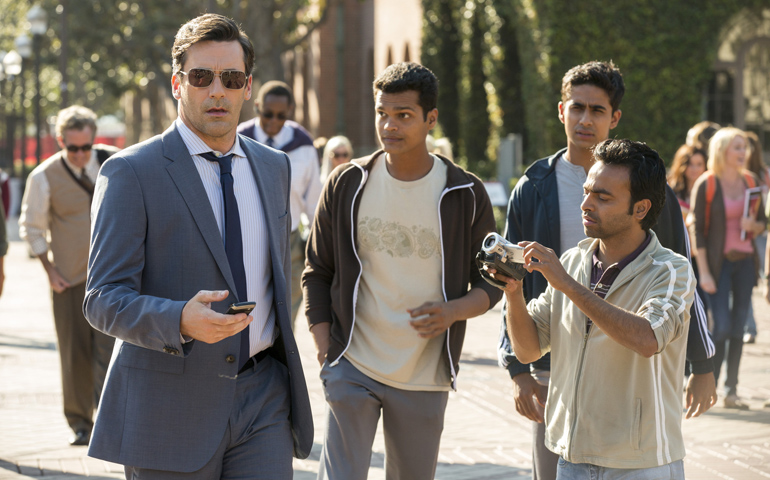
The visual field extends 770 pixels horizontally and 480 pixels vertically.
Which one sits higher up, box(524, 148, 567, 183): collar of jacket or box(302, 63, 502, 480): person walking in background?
box(524, 148, 567, 183): collar of jacket

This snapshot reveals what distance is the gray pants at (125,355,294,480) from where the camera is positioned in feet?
10.5

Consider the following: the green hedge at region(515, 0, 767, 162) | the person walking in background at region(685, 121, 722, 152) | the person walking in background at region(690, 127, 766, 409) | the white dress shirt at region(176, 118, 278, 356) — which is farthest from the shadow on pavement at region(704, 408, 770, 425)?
the green hedge at region(515, 0, 767, 162)

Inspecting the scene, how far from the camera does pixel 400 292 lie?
13.8 feet

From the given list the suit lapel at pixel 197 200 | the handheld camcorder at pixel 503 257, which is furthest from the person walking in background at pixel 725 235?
the suit lapel at pixel 197 200

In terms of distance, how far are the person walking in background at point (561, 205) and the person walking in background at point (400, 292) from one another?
0.59ft

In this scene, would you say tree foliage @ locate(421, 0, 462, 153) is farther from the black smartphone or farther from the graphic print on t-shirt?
the black smartphone

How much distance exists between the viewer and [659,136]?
19125mm

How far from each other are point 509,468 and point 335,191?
100 inches

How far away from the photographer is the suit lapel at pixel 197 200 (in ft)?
10.4

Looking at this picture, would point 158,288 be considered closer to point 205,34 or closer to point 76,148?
point 205,34

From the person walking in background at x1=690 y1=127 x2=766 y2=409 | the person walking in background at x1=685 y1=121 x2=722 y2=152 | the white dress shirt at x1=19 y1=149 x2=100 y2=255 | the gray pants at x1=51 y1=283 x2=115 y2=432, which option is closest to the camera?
the gray pants at x1=51 y1=283 x2=115 y2=432

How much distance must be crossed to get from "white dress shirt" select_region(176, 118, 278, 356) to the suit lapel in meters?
0.07

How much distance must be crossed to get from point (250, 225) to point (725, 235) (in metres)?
5.93

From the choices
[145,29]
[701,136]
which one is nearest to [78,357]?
[701,136]
